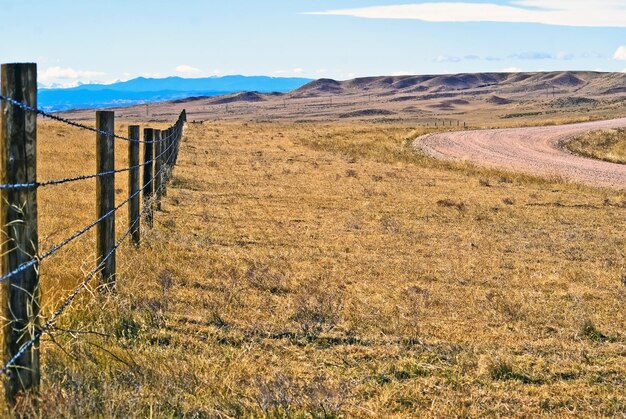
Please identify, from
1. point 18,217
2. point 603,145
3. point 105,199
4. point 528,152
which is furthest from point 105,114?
point 603,145

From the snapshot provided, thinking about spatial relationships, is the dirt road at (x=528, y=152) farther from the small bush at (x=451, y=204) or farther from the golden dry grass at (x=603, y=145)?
the small bush at (x=451, y=204)

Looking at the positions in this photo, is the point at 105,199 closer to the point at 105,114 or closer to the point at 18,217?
the point at 105,114

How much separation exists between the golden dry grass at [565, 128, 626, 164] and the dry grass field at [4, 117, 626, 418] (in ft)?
68.8

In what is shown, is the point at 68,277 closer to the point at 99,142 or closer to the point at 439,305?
the point at 99,142

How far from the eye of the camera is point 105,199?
23.9 feet

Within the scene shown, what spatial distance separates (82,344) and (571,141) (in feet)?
131

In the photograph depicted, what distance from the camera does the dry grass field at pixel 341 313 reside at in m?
4.91

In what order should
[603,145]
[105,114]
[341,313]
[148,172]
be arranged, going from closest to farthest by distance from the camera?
[105,114]
[341,313]
[148,172]
[603,145]

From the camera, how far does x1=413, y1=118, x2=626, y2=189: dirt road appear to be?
2678cm

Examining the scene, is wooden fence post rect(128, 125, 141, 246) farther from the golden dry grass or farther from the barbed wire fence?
the golden dry grass

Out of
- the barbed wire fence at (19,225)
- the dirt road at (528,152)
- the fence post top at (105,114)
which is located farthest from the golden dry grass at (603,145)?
the barbed wire fence at (19,225)

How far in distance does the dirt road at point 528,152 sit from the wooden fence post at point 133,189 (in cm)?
1792

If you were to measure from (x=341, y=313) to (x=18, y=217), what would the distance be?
4.04m

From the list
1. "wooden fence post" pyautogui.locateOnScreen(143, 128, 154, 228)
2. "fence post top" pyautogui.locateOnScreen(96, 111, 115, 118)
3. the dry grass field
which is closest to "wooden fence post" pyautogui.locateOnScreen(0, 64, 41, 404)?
the dry grass field
